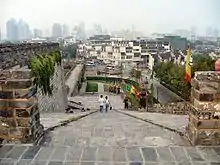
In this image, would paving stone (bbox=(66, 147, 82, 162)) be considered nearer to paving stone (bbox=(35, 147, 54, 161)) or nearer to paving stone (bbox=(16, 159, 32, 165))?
paving stone (bbox=(35, 147, 54, 161))

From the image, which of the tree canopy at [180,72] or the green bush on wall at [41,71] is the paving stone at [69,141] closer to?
the green bush on wall at [41,71]

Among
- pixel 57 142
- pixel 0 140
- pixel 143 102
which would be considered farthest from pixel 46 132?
pixel 143 102

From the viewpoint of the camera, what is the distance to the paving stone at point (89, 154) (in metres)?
3.00

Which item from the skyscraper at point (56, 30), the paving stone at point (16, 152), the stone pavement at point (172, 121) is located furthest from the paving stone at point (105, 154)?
the skyscraper at point (56, 30)

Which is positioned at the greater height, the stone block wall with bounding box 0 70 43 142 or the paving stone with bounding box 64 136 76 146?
the stone block wall with bounding box 0 70 43 142

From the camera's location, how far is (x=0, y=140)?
3420mm

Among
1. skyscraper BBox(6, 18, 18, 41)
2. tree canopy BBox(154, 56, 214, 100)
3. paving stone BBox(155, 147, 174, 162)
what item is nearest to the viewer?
paving stone BBox(155, 147, 174, 162)

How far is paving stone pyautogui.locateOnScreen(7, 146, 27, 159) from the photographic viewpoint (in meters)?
3.05

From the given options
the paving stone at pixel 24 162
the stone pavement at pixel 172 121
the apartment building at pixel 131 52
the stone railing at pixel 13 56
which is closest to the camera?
the paving stone at pixel 24 162

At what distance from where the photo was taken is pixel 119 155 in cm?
306

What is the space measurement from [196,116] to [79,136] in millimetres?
1385

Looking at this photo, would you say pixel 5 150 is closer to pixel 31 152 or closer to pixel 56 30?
pixel 31 152

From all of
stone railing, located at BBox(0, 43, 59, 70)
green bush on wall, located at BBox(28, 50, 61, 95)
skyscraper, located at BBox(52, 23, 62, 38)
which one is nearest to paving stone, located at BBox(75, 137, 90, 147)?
stone railing, located at BBox(0, 43, 59, 70)

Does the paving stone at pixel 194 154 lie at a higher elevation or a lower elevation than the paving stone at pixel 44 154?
lower
